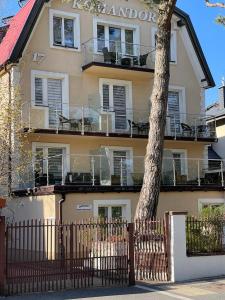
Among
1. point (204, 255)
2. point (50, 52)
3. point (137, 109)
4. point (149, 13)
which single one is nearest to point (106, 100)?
point (137, 109)

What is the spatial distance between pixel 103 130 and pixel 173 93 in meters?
5.47

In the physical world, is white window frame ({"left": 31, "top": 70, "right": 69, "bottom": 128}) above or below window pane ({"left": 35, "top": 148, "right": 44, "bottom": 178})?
above

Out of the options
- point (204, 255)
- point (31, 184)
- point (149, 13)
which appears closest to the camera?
point (204, 255)

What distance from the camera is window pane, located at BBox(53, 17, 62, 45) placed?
2603cm

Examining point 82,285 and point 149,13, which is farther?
point 149,13

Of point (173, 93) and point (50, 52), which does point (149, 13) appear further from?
point (50, 52)

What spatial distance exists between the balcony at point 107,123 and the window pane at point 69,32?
288cm

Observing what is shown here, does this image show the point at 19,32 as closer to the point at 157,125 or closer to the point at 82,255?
the point at 157,125

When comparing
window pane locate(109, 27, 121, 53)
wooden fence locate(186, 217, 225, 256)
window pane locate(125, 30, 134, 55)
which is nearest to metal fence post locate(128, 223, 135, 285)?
wooden fence locate(186, 217, 225, 256)

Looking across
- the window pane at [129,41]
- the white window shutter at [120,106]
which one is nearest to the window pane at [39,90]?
the white window shutter at [120,106]

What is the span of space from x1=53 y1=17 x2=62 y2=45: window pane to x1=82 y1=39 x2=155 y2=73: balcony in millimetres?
1191

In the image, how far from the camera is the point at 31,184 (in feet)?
75.3

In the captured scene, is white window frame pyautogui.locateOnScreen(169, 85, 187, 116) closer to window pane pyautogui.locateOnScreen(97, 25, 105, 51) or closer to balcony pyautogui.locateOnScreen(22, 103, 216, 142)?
balcony pyautogui.locateOnScreen(22, 103, 216, 142)

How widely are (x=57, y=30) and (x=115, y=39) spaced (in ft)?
10.2
